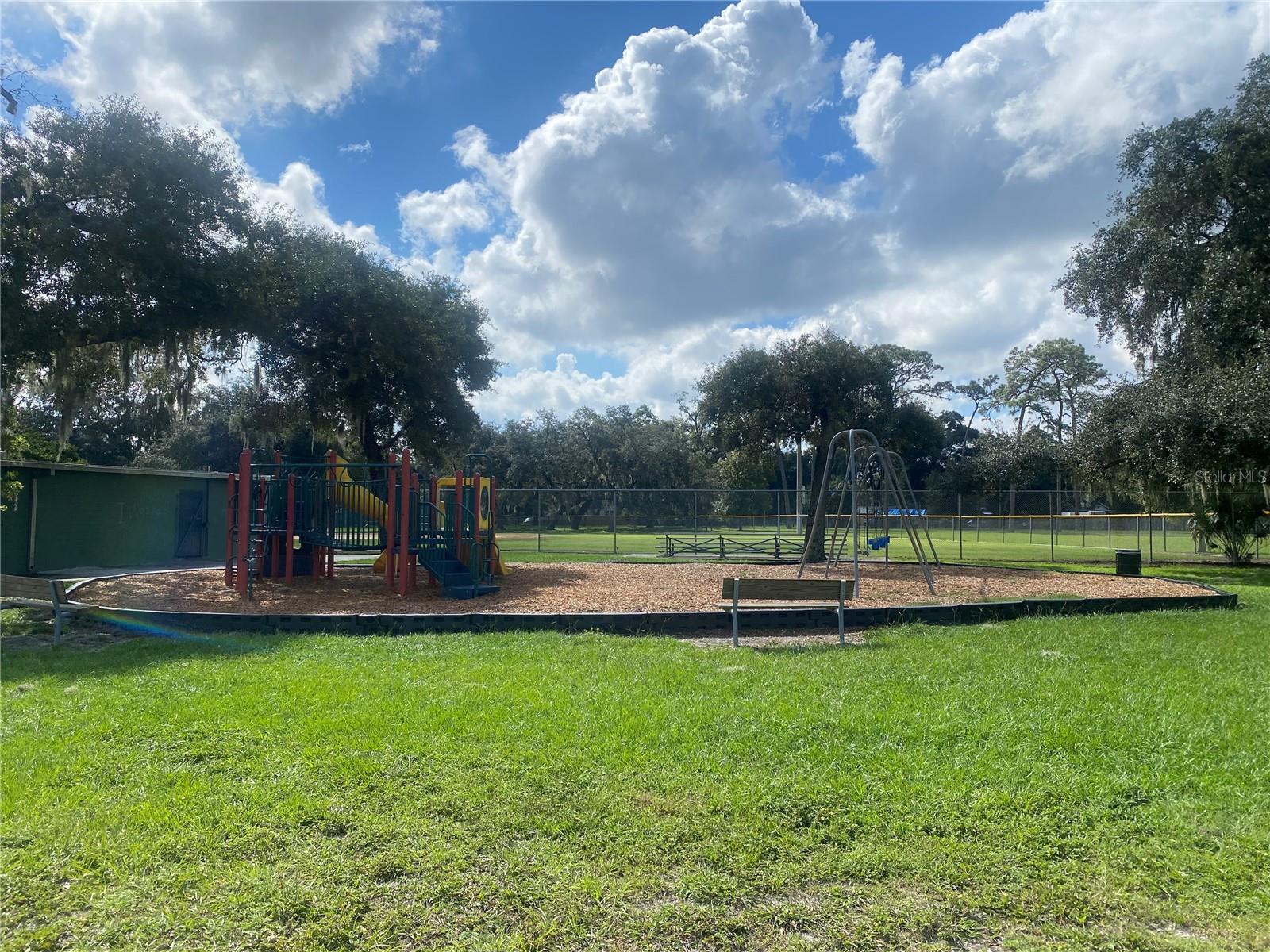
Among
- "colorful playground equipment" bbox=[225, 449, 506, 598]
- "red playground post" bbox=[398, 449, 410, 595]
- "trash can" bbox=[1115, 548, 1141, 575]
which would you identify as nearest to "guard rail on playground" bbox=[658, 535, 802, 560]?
"trash can" bbox=[1115, 548, 1141, 575]

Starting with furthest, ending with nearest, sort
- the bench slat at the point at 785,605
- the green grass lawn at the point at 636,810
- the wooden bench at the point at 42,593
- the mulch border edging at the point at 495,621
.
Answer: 1. the bench slat at the point at 785,605
2. the mulch border edging at the point at 495,621
3. the wooden bench at the point at 42,593
4. the green grass lawn at the point at 636,810

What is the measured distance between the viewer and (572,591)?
13289 millimetres

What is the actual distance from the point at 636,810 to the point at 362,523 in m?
11.6

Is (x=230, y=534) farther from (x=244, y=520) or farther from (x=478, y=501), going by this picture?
(x=478, y=501)

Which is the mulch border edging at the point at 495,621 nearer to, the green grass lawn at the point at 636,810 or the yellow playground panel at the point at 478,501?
the green grass lawn at the point at 636,810

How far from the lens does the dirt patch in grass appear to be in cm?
1138

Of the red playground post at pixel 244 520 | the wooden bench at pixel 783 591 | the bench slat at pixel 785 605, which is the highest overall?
the red playground post at pixel 244 520

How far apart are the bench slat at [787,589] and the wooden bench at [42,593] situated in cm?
735

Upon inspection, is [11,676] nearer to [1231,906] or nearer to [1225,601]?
[1231,906]

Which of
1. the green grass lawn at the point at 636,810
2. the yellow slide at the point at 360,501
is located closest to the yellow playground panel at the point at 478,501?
the yellow slide at the point at 360,501

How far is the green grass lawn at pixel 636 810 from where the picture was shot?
9.89 feet

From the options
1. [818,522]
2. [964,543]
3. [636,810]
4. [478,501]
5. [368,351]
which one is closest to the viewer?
[636,810]

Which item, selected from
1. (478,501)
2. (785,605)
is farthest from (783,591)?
(478,501)

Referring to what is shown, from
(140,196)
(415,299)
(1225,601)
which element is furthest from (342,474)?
(1225,601)
